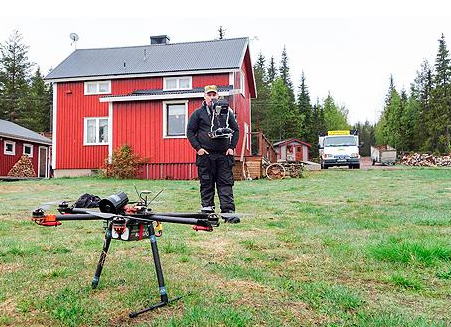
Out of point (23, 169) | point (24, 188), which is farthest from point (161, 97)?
point (23, 169)

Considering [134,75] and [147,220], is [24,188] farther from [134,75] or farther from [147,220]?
[147,220]

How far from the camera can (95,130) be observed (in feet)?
69.0

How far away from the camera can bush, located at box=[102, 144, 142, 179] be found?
1758 cm

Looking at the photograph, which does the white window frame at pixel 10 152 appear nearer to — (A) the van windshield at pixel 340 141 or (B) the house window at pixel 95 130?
(B) the house window at pixel 95 130

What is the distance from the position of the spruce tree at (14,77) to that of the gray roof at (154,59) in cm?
2432

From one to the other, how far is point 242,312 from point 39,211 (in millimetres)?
1338

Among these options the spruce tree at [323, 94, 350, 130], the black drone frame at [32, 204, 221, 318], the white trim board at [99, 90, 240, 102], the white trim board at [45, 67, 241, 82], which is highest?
the spruce tree at [323, 94, 350, 130]

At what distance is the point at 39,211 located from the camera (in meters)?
2.59

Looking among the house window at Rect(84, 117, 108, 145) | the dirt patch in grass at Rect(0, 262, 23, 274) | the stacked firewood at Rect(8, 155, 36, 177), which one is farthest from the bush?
the dirt patch in grass at Rect(0, 262, 23, 274)

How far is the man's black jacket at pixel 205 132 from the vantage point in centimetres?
570

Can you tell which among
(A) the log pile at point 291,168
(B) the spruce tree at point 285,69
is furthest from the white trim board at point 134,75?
(B) the spruce tree at point 285,69

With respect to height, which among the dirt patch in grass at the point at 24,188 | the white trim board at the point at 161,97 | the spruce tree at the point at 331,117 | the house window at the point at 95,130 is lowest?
the dirt patch in grass at the point at 24,188

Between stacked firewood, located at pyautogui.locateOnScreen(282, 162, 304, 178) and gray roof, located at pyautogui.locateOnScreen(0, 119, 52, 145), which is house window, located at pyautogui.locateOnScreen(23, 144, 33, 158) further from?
stacked firewood, located at pyautogui.locateOnScreen(282, 162, 304, 178)

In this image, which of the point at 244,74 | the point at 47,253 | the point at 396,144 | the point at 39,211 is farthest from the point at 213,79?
the point at 396,144
